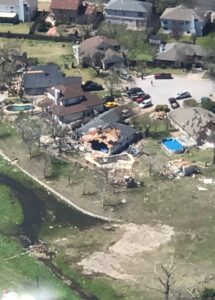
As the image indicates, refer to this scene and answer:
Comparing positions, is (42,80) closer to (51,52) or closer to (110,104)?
(110,104)

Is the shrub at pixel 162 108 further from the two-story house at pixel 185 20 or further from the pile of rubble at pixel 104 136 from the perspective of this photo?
the two-story house at pixel 185 20

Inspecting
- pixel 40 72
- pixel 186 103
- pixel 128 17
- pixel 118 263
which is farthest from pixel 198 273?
pixel 128 17

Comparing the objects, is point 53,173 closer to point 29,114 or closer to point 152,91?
point 29,114

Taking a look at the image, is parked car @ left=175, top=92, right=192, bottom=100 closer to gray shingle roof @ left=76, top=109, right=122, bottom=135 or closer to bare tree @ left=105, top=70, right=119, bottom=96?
bare tree @ left=105, top=70, right=119, bottom=96

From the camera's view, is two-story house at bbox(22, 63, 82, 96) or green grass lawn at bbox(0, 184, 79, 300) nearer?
green grass lawn at bbox(0, 184, 79, 300)

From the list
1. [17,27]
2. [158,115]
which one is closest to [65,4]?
[17,27]

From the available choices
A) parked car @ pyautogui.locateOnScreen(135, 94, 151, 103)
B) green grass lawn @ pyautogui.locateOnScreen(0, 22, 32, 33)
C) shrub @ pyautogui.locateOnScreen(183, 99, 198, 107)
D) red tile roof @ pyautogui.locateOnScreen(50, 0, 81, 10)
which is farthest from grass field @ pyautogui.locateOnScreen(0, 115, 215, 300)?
red tile roof @ pyautogui.locateOnScreen(50, 0, 81, 10)
